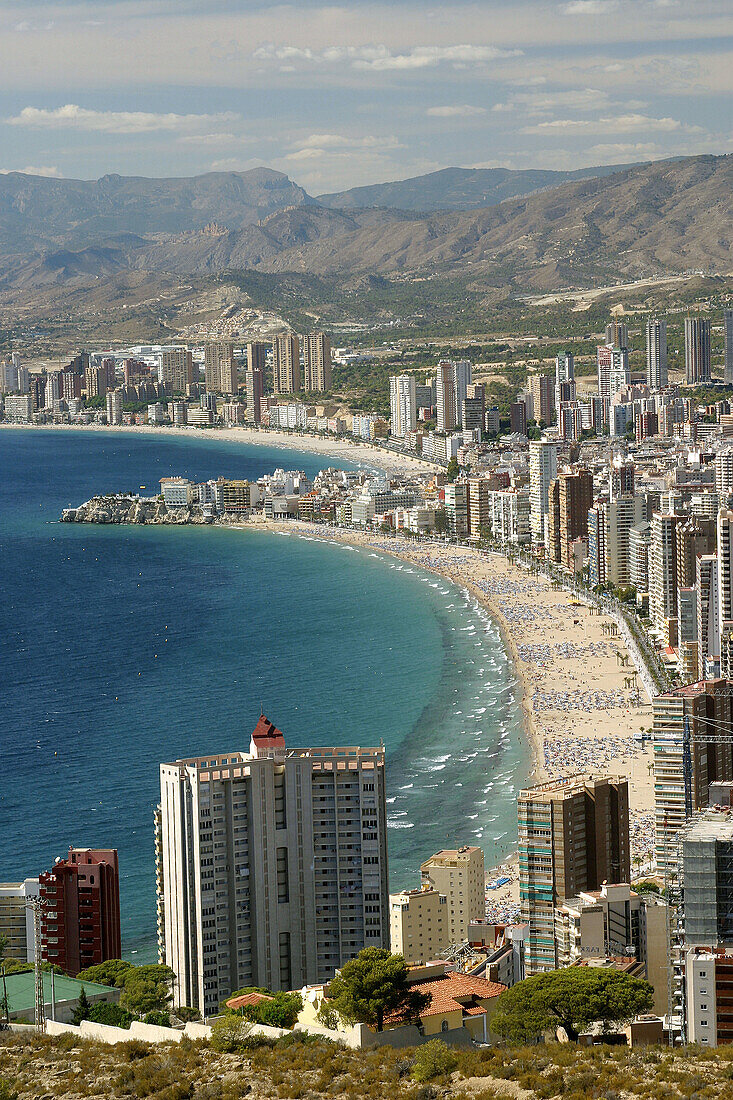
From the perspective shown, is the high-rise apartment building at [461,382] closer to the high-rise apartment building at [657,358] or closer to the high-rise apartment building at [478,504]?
the high-rise apartment building at [657,358]

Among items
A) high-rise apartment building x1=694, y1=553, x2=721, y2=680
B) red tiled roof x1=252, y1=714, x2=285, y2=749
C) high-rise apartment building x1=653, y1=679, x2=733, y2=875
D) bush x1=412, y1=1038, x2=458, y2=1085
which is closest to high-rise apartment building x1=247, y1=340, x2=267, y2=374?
high-rise apartment building x1=694, y1=553, x2=721, y2=680

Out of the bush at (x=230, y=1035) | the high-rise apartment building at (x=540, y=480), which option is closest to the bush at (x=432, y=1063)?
the bush at (x=230, y=1035)

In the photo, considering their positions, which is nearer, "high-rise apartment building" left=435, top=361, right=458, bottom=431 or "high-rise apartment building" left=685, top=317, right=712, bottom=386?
"high-rise apartment building" left=435, top=361, right=458, bottom=431

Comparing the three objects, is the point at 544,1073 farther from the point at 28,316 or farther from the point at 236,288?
the point at 28,316

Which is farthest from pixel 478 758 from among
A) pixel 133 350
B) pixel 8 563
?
pixel 133 350

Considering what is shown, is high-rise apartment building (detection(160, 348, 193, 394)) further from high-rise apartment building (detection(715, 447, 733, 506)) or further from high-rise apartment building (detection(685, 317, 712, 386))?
high-rise apartment building (detection(715, 447, 733, 506))

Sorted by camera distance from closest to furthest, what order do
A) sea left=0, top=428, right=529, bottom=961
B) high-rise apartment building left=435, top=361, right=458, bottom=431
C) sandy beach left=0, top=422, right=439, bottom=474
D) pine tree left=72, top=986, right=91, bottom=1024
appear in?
pine tree left=72, top=986, right=91, bottom=1024, sea left=0, top=428, right=529, bottom=961, sandy beach left=0, top=422, right=439, bottom=474, high-rise apartment building left=435, top=361, right=458, bottom=431
